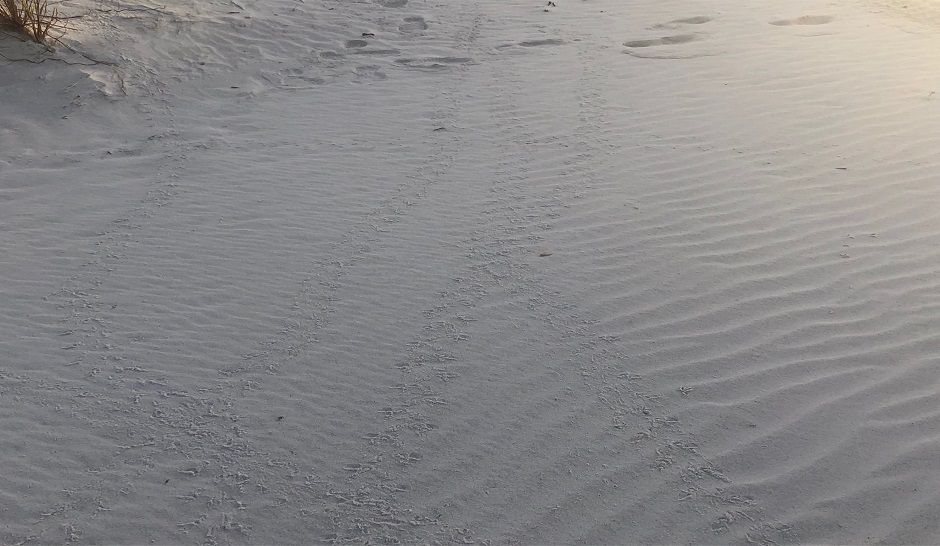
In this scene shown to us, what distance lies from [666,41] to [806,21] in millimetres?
1564

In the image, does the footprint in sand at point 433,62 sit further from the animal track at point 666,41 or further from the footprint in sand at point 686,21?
the footprint in sand at point 686,21

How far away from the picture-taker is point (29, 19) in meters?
6.39

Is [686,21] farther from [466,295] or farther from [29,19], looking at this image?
[29,19]

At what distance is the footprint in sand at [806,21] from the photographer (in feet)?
25.3

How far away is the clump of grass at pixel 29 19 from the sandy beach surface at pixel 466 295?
0.43 ft

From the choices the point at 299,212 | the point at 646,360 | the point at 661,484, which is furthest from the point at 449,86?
the point at 661,484

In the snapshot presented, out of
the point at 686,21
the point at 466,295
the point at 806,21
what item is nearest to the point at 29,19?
the point at 466,295

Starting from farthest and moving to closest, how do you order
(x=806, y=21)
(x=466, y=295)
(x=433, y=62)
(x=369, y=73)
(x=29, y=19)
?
(x=806, y=21) < (x=433, y=62) < (x=369, y=73) < (x=29, y=19) < (x=466, y=295)

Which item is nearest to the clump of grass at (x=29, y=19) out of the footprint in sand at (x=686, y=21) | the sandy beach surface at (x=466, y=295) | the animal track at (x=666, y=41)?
the sandy beach surface at (x=466, y=295)

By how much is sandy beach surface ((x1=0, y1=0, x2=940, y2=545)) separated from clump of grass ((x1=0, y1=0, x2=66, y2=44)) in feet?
0.43

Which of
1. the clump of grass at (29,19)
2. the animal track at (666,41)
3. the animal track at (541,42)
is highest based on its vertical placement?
the clump of grass at (29,19)

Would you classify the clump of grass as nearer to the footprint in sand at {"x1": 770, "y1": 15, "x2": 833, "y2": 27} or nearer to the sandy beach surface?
the sandy beach surface

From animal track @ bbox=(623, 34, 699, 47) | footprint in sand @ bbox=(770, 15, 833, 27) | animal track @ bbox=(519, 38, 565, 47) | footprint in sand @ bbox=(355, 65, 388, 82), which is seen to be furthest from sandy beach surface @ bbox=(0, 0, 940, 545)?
footprint in sand @ bbox=(770, 15, 833, 27)

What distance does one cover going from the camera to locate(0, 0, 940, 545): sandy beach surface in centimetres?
270
